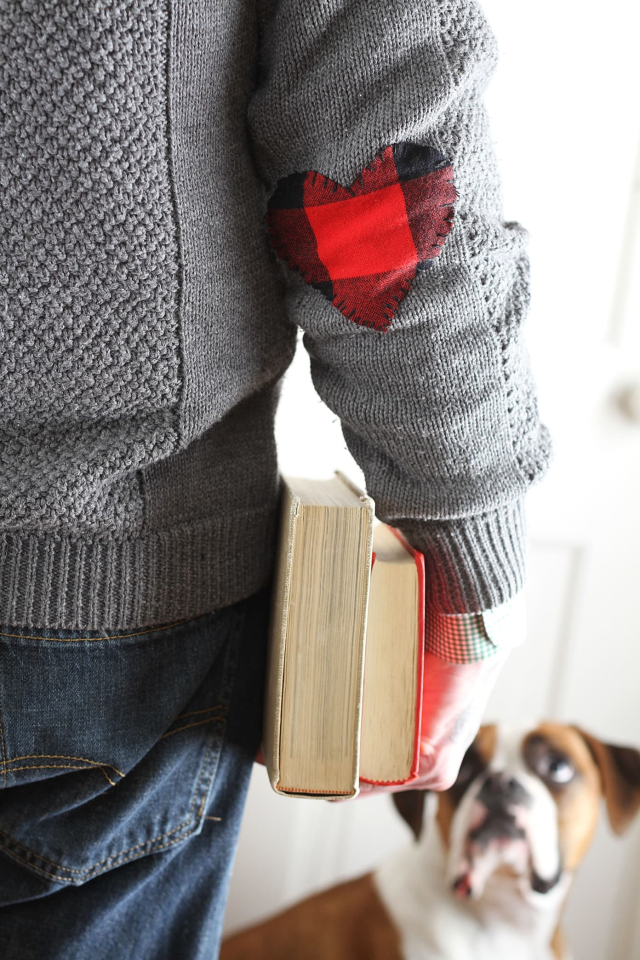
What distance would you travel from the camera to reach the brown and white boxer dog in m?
0.96

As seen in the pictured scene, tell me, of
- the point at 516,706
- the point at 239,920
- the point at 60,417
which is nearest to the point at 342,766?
the point at 60,417

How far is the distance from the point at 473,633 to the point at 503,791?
0.46 meters

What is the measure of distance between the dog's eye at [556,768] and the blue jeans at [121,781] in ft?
1.69

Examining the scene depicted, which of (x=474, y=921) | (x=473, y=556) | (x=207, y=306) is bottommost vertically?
(x=474, y=921)

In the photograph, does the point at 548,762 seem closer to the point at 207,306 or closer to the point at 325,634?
the point at 325,634

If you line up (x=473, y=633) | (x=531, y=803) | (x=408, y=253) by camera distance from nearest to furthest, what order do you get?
(x=408, y=253) → (x=473, y=633) → (x=531, y=803)

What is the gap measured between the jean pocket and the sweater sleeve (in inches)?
8.2

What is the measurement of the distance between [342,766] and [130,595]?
0.20 meters

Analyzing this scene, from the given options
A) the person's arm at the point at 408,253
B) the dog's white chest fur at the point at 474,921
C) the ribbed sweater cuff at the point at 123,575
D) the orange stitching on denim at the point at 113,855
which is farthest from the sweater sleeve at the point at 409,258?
the dog's white chest fur at the point at 474,921

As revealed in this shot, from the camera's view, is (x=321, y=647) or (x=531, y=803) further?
(x=531, y=803)

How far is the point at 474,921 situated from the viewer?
1004mm

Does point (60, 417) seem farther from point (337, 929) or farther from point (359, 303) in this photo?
point (337, 929)

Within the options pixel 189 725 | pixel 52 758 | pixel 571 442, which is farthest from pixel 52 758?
pixel 571 442

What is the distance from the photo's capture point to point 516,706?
1.32 metres
